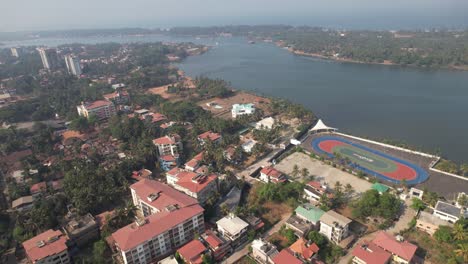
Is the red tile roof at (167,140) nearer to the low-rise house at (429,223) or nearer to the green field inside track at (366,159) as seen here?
the green field inside track at (366,159)

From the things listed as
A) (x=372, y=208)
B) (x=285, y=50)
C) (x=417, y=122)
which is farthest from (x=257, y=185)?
(x=285, y=50)

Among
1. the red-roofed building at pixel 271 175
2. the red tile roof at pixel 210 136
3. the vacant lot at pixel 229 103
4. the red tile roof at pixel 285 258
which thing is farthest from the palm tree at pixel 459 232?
the vacant lot at pixel 229 103

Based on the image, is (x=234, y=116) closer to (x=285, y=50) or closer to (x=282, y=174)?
(x=282, y=174)

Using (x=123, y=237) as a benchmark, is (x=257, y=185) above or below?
below

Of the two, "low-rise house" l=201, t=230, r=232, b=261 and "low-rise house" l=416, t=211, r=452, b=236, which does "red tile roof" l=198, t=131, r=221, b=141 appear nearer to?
"low-rise house" l=201, t=230, r=232, b=261

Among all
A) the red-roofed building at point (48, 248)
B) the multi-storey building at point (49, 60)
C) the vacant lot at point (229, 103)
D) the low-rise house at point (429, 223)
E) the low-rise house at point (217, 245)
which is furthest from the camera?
the multi-storey building at point (49, 60)
